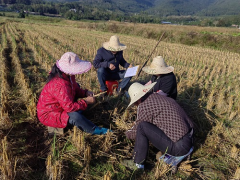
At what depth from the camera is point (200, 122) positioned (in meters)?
3.45

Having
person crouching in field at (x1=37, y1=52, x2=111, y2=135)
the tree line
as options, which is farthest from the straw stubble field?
the tree line

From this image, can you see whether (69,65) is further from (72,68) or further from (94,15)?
(94,15)

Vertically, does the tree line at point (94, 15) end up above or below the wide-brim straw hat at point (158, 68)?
above

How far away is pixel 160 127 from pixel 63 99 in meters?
1.44

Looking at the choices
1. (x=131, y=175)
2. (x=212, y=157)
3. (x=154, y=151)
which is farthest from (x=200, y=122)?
(x=131, y=175)

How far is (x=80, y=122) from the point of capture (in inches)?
109

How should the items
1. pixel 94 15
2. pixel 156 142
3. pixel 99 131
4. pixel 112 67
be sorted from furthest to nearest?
pixel 94 15
pixel 112 67
pixel 99 131
pixel 156 142

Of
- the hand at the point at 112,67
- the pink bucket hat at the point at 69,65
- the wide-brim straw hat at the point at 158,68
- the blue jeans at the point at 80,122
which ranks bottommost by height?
the blue jeans at the point at 80,122

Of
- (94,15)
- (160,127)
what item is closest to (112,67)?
(160,127)

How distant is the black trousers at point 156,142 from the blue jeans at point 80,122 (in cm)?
82

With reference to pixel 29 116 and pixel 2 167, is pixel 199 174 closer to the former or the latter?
pixel 2 167

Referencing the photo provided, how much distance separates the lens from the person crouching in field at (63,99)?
264cm

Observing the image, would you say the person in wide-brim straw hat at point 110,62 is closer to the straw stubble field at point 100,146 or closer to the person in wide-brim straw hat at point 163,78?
the straw stubble field at point 100,146

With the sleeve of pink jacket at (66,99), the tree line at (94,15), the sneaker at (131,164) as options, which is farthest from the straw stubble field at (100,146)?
the tree line at (94,15)
